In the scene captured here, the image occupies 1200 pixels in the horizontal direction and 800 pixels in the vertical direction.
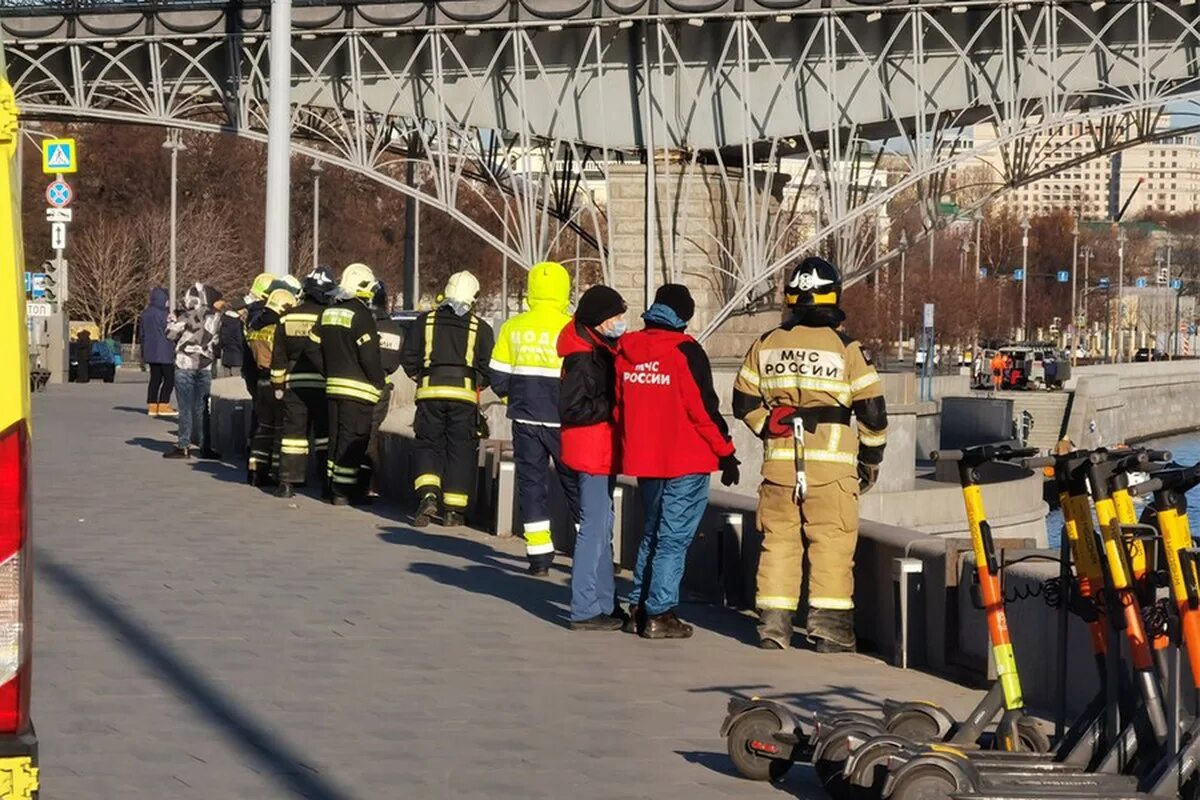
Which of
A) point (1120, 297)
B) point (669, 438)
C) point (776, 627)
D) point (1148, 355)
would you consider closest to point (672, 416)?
point (669, 438)

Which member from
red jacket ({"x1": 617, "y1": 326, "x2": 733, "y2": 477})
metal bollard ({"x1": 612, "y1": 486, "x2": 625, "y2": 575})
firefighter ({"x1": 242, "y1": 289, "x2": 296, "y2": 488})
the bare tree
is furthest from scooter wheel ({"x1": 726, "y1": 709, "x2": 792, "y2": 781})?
the bare tree

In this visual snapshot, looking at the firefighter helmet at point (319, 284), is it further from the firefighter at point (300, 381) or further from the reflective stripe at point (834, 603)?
the reflective stripe at point (834, 603)

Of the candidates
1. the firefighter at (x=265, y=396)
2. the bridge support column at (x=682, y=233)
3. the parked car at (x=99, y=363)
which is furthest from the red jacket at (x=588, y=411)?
the parked car at (x=99, y=363)

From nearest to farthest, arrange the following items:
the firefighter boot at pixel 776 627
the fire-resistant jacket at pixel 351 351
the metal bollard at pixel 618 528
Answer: the firefighter boot at pixel 776 627
the metal bollard at pixel 618 528
the fire-resistant jacket at pixel 351 351

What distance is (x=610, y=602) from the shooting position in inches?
481

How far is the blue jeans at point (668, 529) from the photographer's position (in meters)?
11.6

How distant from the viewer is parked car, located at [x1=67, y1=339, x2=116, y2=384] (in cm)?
6144

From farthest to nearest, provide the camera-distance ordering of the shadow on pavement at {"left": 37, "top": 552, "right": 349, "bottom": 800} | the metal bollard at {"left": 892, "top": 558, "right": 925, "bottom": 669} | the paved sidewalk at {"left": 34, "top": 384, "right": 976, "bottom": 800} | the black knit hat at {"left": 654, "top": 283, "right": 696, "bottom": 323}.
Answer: the black knit hat at {"left": 654, "top": 283, "right": 696, "bottom": 323} < the metal bollard at {"left": 892, "top": 558, "right": 925, "bottom": 669} < the paved sidewalk at {"left": 34, "top": 384, "right": 976, "bottom": 800} < the shadow on pavement at {"left": 37, "top": 552, "right": 349, "bottom": 800}

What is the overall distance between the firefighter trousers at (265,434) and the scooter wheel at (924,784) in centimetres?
1407

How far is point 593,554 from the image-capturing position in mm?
12062

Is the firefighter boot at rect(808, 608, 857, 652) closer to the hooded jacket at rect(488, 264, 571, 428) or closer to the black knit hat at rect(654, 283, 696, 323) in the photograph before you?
the black knit hat at rect(654, 283, 696, 323)

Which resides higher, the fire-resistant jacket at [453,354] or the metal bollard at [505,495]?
the fire-resistant jacket at [453,354]

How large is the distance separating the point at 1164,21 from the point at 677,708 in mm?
37555

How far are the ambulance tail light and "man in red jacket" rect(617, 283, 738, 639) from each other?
6866 millimetres
